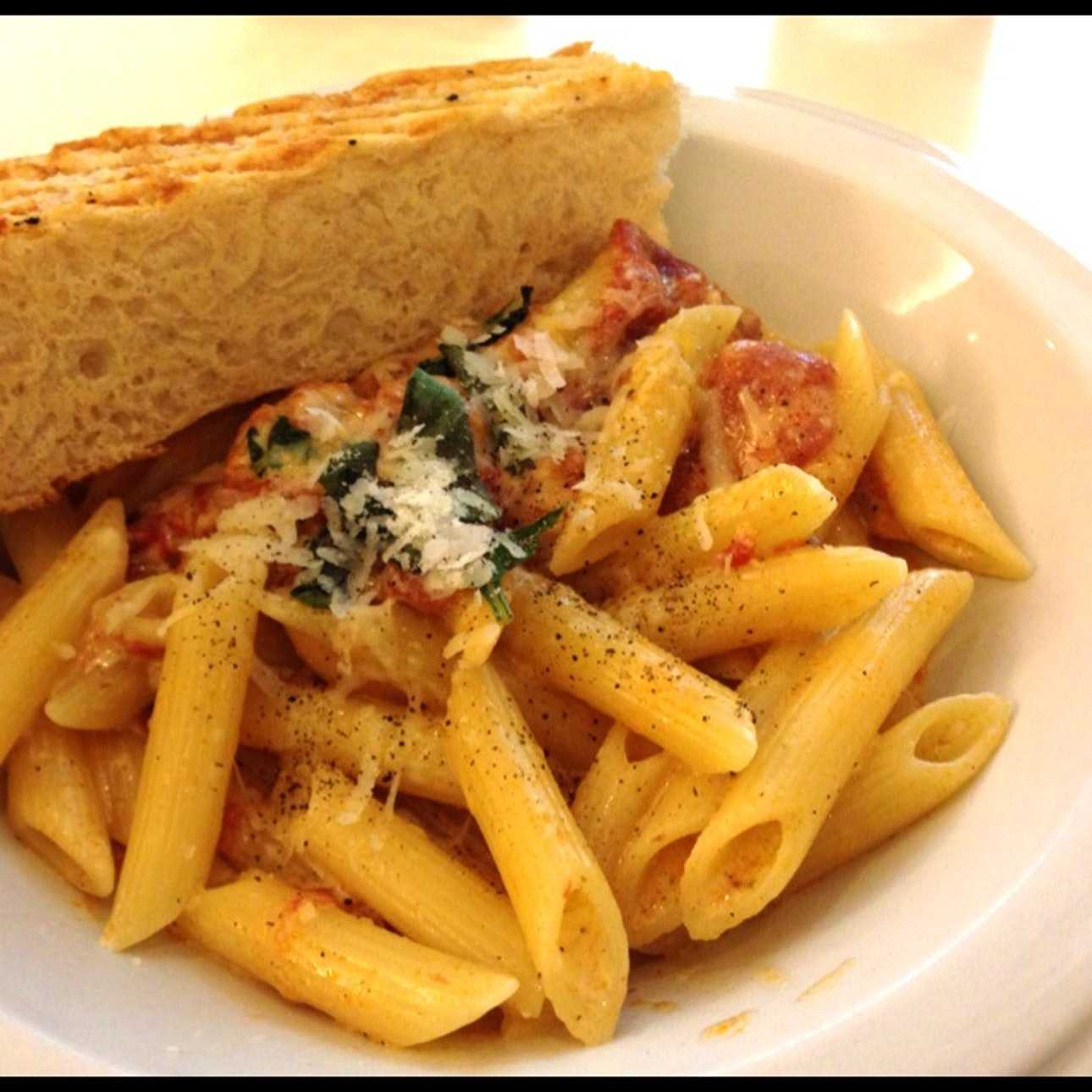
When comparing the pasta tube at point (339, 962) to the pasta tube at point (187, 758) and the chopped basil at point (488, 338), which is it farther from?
the chopped basil at point (488, 338)

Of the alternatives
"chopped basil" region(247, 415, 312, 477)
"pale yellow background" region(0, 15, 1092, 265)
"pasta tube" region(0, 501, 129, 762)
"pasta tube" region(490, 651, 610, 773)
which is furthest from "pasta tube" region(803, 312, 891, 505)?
"pale yellow background" region(0, 15, 1092, 265)

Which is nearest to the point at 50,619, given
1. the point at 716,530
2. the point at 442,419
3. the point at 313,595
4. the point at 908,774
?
the point at 313,595

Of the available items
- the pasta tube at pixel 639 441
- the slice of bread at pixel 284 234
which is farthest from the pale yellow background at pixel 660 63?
the pasta tube at pixel 639 441

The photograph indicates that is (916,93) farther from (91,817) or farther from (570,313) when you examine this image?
(91,817)

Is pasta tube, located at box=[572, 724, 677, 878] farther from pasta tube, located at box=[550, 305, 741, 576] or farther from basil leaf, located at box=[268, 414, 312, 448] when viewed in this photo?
basil leaf, located at box=[268, 414, 312, 448]

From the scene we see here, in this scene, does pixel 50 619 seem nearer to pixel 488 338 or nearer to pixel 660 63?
pixel 488 338
